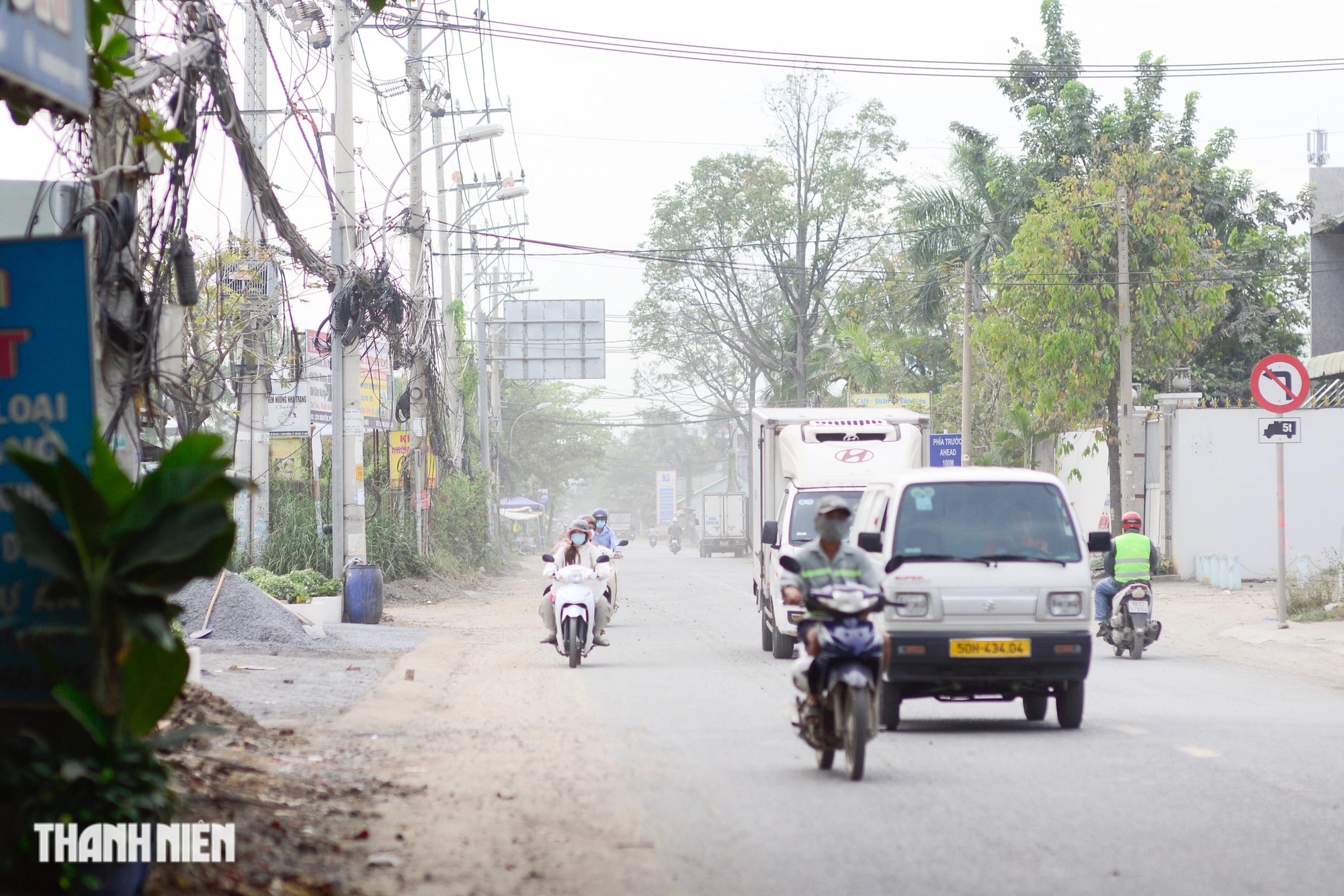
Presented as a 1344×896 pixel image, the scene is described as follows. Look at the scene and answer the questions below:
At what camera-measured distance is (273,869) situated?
6.04 m

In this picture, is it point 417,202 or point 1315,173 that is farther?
point 1315,173

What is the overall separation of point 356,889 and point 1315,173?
1676 inches

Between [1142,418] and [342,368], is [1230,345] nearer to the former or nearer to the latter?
[1142,418]

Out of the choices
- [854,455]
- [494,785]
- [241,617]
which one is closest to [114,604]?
[494,785]

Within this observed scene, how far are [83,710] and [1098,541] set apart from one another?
27.2 ft

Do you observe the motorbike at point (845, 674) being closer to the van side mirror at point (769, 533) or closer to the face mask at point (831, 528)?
the face mask at point (831, 528)

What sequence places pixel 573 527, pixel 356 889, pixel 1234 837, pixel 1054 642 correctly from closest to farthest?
pixel 356 889 → pixel 1234 837 → pixel 1054 642 → pixel 573 527

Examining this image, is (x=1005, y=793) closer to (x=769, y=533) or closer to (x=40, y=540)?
(x=40, y=540)

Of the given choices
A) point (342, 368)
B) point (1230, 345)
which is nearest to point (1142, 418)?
point (1230, 345)

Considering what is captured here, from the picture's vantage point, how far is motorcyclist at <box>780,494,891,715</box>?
8.96 meters

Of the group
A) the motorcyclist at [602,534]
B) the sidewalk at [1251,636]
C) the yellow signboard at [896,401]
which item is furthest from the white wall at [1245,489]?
the yellow signboard at [896,401]

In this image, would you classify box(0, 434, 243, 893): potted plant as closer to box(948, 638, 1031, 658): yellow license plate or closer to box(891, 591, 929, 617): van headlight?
box(891, 591, 929, 617): van headlight

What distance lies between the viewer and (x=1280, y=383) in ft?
60.0

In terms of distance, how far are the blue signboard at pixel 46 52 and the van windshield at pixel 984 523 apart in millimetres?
6750
